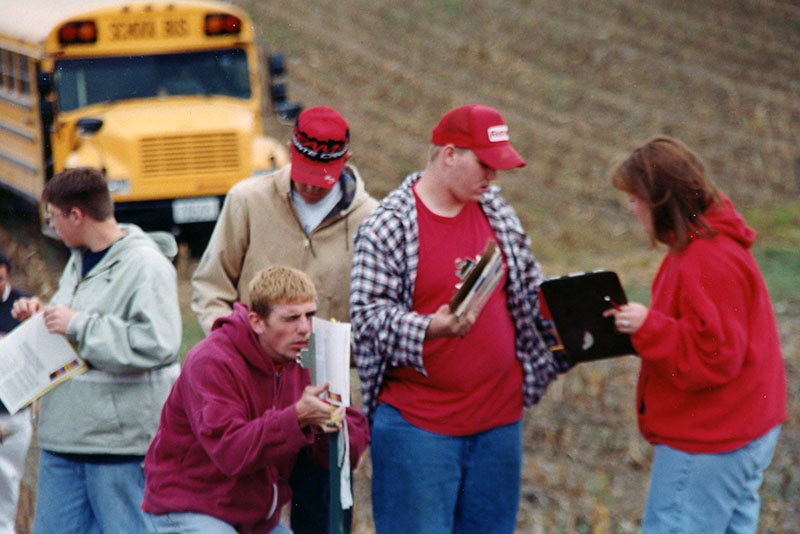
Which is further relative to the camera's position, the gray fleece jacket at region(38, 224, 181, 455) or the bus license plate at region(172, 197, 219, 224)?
the bus license plate at region(172, 197, 219, 224)

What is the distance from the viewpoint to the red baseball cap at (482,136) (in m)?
3.88

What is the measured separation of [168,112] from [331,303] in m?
7.58

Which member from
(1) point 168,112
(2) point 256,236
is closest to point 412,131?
(1) point 168,112

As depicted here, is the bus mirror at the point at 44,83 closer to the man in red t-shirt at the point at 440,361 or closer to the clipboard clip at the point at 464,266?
the man in red t-shirt at the point at 440,361

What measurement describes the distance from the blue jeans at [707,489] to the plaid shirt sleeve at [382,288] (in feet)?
2.83

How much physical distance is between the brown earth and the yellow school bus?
2.58 ft

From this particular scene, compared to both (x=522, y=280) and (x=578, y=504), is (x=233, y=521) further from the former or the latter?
(x=578, y=504)

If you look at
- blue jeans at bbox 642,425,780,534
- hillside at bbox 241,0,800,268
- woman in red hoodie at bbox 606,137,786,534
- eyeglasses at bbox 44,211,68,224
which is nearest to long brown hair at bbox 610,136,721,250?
woman in red hoodie at bbox 606,137,786,534

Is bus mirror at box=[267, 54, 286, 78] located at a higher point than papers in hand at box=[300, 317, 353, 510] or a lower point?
lower

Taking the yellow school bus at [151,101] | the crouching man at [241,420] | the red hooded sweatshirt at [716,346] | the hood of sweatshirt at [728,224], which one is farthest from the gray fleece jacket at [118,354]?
the yellow school bus at [151,101]

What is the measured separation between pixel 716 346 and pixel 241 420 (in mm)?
1458

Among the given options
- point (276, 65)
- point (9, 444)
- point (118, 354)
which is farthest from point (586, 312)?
point (276, 65)

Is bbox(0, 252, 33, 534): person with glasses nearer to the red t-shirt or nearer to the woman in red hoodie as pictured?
the red t-shirt

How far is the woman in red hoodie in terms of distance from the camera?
12.0 ft
